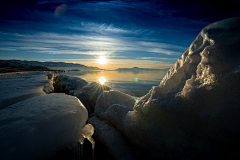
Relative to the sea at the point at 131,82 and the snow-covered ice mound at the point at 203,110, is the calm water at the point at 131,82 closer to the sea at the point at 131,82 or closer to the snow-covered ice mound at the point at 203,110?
the sea at the point at 131,82

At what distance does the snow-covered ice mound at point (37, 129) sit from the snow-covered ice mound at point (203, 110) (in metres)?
1.01

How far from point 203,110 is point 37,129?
198cm

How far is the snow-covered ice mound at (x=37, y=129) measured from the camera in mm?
1245

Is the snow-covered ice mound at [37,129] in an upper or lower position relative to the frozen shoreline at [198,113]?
lower

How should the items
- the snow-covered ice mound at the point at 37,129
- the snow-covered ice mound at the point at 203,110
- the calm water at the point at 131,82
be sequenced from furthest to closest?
the calm water at the point at 131,82, the snow-covered ice mound at the point at 37,129, the snow-covered ice mound at the point at 203,110

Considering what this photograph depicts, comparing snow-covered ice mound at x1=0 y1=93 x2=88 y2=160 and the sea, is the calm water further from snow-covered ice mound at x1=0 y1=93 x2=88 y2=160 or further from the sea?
snow-covered ice mound at x1=0 y1=93 x2=88 y2=160

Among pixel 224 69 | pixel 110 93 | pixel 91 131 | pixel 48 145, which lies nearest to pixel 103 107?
pixel 110 93

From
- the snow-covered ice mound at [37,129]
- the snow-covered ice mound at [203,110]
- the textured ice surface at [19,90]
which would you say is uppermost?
the snow-covered ice mound at [203,110]

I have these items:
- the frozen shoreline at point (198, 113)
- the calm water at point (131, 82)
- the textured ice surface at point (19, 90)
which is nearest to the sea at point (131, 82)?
the calm water at point (131, 82)

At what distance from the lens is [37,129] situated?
4.66 ft

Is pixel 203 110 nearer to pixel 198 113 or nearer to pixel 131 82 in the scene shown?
pixel 198 113

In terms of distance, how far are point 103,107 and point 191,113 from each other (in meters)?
2.16

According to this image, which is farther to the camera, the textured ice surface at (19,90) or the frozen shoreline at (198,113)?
the textured ice surface at (19,90)

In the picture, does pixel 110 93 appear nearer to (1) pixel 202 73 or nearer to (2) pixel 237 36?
(1) pixel 202 73
